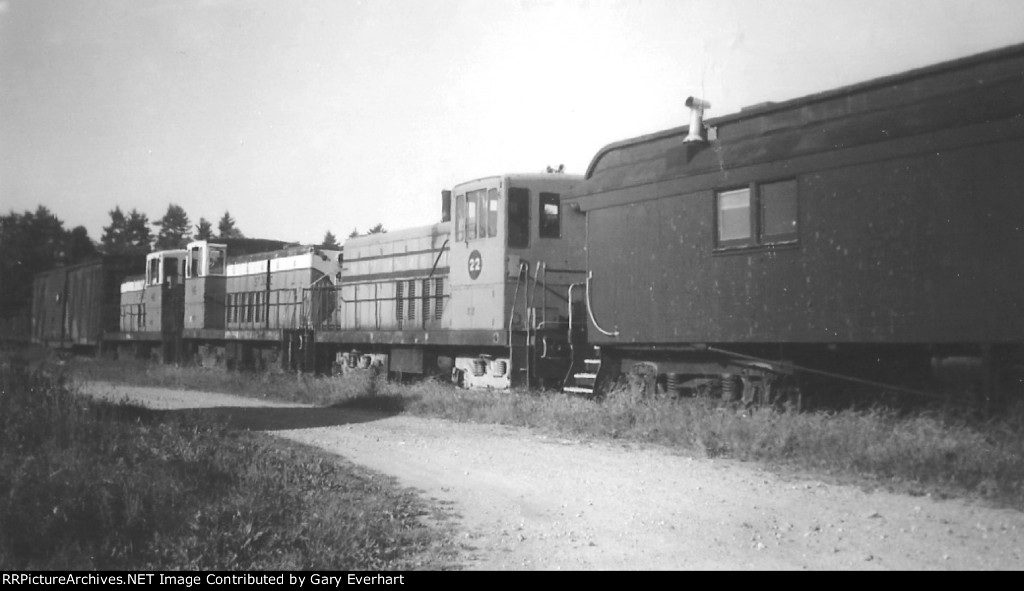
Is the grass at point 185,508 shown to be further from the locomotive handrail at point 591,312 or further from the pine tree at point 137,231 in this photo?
the pine tree at point 137,231

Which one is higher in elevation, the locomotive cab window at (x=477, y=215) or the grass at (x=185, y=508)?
the locomotive cab window at (x=477, y=215)

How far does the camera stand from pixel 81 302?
31188 mm

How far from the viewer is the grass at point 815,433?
6.32 meters

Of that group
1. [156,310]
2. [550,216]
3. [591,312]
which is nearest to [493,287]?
[550,216]

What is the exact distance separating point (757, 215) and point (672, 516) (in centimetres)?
470

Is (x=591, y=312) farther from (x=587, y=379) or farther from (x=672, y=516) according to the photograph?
(x=672, y=516)

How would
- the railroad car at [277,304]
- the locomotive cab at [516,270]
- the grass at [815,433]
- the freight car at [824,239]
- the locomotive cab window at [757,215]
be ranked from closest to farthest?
1. the grass at [815,433]
2. the freight car at [824,239]
3. the locomotive cab window at [757,215]
4. the locomotive cab at [516,270]
5. the railroad car at [277,304]

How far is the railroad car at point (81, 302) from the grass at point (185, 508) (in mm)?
23869

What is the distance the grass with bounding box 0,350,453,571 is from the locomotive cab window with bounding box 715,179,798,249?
501 cm

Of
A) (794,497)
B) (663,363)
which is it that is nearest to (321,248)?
(663,363)

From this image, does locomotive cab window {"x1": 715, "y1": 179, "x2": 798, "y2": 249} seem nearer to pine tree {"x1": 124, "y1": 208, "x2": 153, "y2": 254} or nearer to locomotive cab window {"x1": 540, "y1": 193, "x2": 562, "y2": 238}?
locomotive cab window {"x1": 540, "y1": 193, "x2": 562, "y2": 238}

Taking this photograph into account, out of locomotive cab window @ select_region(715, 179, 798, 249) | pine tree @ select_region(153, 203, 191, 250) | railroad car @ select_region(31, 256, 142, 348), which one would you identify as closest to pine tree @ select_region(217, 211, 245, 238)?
pine tree @ select_region(153, 203, 191, 250)

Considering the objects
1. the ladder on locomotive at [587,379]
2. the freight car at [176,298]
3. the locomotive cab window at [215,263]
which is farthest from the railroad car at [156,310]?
the ladder on locomotive at [587,379]

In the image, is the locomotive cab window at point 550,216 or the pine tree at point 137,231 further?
the pine tree at point 137,231
